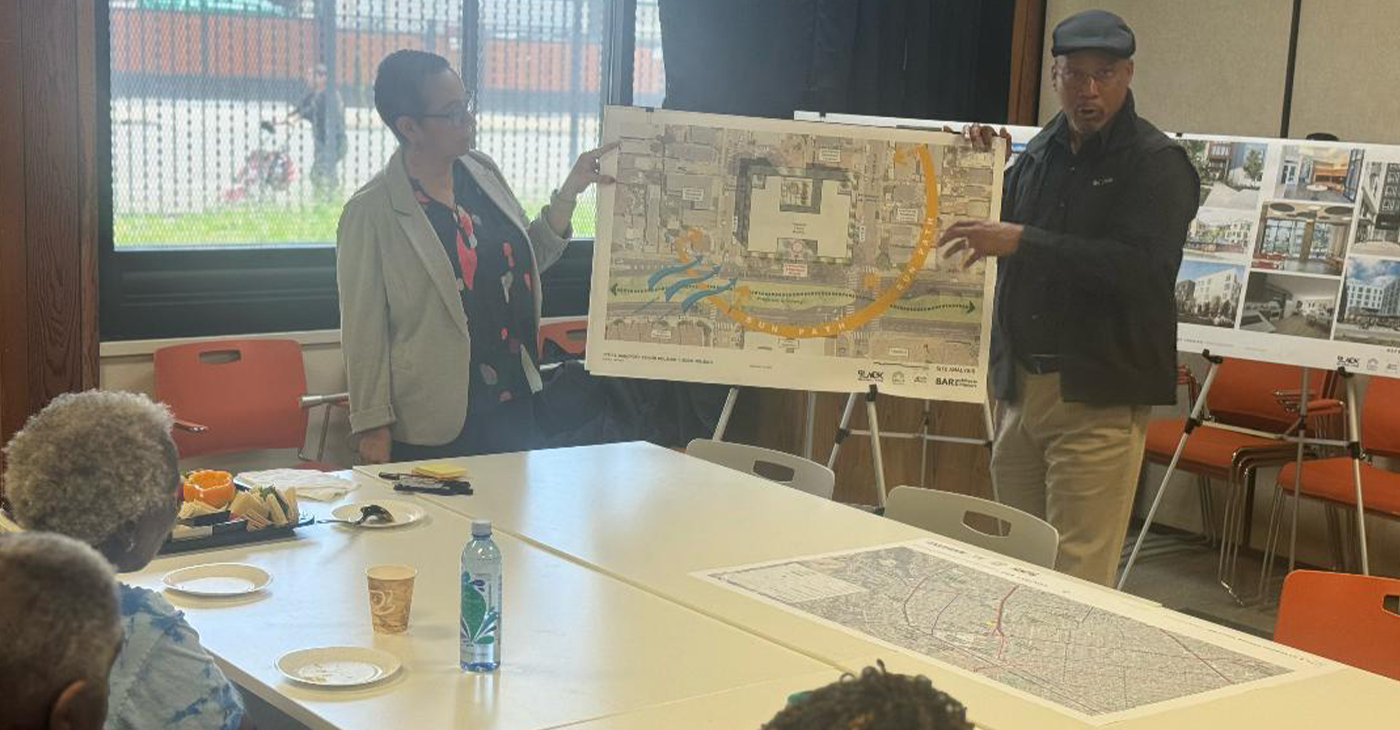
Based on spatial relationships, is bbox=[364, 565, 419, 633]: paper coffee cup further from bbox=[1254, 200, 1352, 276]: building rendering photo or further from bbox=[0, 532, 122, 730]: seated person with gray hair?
bbox=[1254, 200, 1352, 276]: building rendering photo

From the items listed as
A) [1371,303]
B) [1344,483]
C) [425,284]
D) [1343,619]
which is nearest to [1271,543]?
[1344,483]

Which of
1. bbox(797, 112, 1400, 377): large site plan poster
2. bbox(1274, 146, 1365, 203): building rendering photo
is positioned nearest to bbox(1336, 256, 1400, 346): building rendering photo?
bbox(797, 112, 1400, 377): large site plan poster

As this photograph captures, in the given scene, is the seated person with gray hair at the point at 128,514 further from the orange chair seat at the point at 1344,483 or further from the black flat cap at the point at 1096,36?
the orange chair seat at the point at 1344,483

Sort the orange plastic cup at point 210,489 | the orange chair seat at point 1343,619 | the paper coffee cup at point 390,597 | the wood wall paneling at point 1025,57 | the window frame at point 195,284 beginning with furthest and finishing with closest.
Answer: the wood wall paneling at point 1025,57
the window frame at point 195,284
the orange plastic cup at point 210,489
the orange chair seat at point 1343,619
the paper coffee cup at point 390,597

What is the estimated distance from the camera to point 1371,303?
4.80 meters

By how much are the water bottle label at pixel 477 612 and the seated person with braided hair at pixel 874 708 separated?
1153 millimetres

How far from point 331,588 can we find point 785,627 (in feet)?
2.58

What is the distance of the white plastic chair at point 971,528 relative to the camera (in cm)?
311

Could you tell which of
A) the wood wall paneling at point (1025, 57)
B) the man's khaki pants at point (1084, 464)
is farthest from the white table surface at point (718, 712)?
the wood wall paneling at point (1025, 57)

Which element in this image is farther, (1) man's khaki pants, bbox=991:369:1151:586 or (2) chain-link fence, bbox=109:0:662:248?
(2) chain-link fence, bbox=109:0:662:248

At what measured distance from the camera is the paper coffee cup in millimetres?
2391

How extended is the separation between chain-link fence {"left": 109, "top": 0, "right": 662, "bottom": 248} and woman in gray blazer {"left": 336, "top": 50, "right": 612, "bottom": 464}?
50.9 inches

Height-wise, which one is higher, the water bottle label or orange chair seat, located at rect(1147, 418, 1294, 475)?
the water bottle label

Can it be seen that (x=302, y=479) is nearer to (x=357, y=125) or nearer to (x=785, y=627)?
(x=785, y=627)
